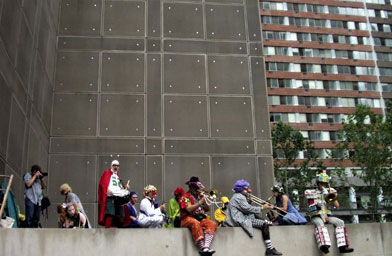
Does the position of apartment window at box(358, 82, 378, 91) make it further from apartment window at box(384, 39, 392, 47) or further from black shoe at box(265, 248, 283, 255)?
black shoe at box(265, 248, 283, 255)

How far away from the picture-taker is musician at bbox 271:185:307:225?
35.4 feet

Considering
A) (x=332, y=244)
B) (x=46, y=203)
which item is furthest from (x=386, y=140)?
(x=46, y=203)

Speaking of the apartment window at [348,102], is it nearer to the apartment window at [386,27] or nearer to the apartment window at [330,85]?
the apartment window at [330,85]

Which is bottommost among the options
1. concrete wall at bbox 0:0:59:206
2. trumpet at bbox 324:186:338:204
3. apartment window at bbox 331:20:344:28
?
trumpet at bbox 324:186:338:204

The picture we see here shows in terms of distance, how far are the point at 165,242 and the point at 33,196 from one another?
2989 millimetres

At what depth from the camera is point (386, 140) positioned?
3978 centimetres

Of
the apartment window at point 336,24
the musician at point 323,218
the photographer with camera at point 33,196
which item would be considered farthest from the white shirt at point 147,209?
the apartment window at point 336,24

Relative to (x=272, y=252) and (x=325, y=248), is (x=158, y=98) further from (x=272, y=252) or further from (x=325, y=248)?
(x=325, y=248)

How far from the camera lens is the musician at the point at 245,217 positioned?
10031mm

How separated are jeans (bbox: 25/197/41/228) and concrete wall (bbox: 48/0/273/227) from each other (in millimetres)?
5207

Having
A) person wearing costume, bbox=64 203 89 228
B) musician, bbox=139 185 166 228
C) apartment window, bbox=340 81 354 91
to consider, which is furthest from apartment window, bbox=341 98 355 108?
person wearing costume, bbox=64 203 89 228

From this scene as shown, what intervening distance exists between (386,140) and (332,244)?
31.9 meters

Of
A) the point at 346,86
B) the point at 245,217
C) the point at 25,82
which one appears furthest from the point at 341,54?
the point at 245,217

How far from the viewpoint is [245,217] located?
403 inches
